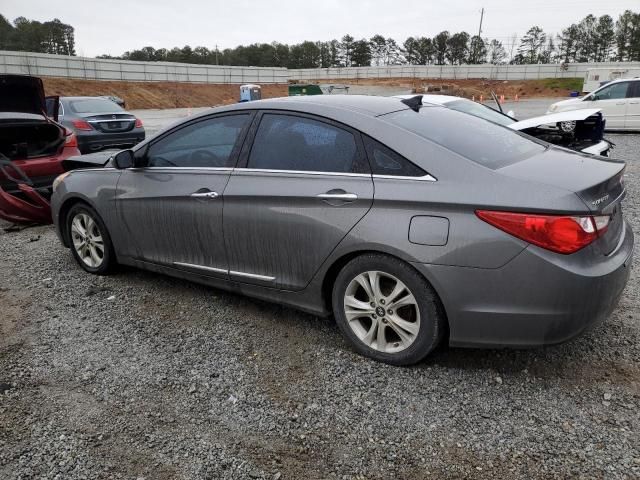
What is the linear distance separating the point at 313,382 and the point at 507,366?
116 cm

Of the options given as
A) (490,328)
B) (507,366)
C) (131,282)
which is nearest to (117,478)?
(490,328)

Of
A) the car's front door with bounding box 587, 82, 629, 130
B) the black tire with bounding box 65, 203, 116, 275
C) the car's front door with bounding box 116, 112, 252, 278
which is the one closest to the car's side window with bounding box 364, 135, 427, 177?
the car's front door with bounding box 116, 112, 252, 278

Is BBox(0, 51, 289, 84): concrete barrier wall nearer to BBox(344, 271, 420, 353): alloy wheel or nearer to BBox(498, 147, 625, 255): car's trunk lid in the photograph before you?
BBox(344, 271, 420, 353): alloy wheel

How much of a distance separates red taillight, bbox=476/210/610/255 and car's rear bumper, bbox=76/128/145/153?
1198 centimetres

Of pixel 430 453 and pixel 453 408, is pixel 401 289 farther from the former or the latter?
pixel 430 453

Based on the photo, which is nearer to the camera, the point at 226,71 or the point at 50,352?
the point at 50,352

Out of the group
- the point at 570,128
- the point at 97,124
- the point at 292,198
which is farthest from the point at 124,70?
the point at 292,198

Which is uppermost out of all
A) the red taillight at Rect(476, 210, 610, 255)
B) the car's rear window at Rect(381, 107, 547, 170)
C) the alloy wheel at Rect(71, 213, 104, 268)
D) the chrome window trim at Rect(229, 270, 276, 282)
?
the car's rear window at Rect(381, 107, 547, 170)

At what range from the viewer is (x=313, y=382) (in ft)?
10.2

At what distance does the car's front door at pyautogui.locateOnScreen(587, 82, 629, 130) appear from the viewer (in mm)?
15367

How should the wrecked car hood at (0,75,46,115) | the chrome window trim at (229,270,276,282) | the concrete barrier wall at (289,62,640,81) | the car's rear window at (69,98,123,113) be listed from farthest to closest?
the concrete barrier wall at (289,62,640,81) → the car's rear window at (69,98,123,113) → the wrecked car hood at (0,75,46,115) → the chrome window trim at (229,270,276,282)

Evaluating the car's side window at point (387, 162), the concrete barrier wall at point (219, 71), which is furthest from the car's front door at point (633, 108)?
the concrete barrier wall at point (219, 71)

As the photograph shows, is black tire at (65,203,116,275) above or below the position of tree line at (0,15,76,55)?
below

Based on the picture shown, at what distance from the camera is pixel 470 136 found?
3332 millimetres
